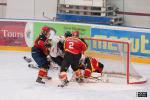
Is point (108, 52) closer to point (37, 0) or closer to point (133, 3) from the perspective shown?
point (133, 3)

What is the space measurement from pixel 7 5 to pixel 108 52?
18.7 ft

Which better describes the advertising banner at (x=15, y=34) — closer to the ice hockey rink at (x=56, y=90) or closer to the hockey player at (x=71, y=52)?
the ice hockey rink at (x=56, y=90)

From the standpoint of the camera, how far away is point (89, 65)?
8.34 metres

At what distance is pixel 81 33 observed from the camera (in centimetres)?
1049

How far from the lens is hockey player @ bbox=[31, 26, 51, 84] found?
26.9 ft

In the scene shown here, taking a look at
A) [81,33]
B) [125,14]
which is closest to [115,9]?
[125,14]

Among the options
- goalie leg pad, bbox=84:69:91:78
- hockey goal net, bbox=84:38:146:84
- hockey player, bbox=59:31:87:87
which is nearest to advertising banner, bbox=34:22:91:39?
hockey goal net, bbox=84:38:146:84

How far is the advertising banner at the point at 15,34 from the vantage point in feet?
36.3

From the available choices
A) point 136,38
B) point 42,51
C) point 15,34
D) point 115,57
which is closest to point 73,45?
point 42,51

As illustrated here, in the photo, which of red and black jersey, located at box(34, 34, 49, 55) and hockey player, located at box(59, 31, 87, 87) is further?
red and black jersey, located at box(34, 34, 49, 55)

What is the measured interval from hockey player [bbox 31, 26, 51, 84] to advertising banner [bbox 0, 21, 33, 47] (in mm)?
2672

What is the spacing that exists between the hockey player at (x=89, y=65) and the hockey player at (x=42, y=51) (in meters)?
0.66

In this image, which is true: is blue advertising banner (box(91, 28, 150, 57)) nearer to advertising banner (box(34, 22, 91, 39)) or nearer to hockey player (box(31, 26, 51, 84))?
advertising banner (box(34, 22, 91, 39))

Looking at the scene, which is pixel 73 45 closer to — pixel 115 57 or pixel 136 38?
pixel 115 57
